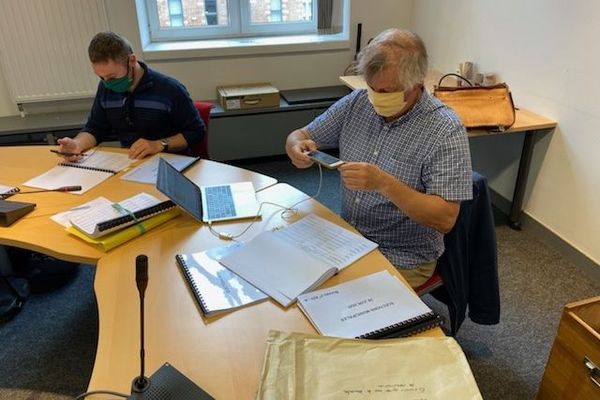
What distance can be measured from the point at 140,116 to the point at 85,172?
1.43 feet

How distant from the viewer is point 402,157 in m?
1.57

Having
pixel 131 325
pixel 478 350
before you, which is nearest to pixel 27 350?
pixel 131 325

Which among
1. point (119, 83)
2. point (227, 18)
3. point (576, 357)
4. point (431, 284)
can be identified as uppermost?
point (227, 18)

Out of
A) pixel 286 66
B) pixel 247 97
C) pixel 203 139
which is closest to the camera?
pixel 203 139

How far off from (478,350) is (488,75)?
1.69 m

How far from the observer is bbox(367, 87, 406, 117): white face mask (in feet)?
4.98

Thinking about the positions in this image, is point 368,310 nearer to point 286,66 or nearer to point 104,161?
point 104,161

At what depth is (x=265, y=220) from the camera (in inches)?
62.9

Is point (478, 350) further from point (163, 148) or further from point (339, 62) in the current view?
point (339, 62)

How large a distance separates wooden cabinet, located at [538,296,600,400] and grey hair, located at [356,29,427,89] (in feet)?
2.81

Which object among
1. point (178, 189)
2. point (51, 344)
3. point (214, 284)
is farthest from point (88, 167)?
point (214, 284)

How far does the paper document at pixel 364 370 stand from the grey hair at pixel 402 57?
2.64 ft

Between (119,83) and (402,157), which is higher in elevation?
(119,83)

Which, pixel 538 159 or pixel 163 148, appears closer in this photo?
pixel 163 148
